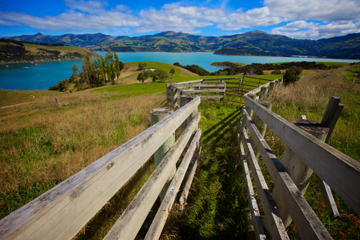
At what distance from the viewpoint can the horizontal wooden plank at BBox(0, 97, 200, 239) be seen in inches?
22.0

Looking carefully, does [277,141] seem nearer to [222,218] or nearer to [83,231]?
[222,218]

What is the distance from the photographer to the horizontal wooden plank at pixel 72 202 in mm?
560

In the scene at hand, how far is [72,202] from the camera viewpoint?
72cm

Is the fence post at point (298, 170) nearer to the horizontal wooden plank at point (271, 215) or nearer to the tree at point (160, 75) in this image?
the horizontal wooden plank at point (271, 215)

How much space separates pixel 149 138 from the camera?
135cm

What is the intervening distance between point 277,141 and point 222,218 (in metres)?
2.76

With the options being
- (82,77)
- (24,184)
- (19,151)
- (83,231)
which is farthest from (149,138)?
(82,77)

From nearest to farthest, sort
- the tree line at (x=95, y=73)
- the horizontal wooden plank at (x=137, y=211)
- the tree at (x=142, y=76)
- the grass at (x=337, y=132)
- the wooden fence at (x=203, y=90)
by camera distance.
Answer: the horizontal wooden plank at (x=137, y=211) → the grass at (x=337, y=132) → the wooden fence at (x=203, y=90) → the tree at (x=142, y=76) → the tree line at (x=95, y=73)

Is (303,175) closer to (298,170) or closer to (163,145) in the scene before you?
(298,170)

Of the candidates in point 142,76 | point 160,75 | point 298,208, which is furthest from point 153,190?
point 142,76

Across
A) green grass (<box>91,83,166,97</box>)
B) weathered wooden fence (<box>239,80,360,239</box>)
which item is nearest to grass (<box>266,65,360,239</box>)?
weathered wooden fence (<box>239,80,360,239</box>)

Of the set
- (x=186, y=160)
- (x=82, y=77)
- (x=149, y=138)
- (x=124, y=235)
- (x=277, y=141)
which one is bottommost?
(x=82, y=77)

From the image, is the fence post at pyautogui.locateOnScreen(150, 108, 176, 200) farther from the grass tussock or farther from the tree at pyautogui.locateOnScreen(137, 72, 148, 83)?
the tree at pyautogui.locateOnScreen(137, 72, 148, 83)

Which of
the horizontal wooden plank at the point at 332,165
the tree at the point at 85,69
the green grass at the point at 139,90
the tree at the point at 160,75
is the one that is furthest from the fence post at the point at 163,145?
the tree at the point at 85,69
